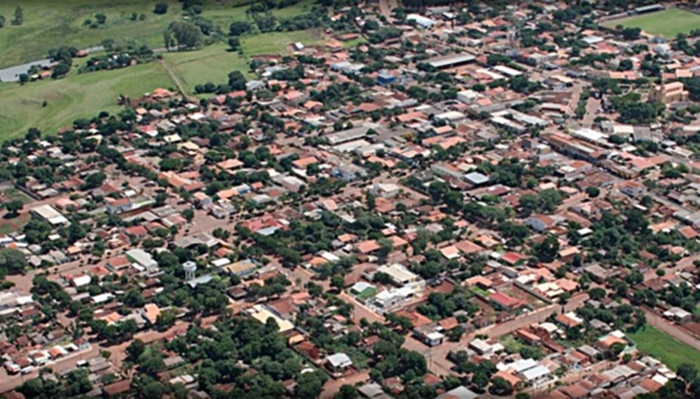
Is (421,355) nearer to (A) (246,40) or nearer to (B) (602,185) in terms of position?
(B) (602,185)

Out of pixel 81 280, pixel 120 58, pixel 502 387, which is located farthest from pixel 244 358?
pixel 120 58

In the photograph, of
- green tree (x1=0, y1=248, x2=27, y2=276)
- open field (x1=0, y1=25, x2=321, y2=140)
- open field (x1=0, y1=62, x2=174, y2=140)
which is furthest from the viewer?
open field (x1=0, y1=25, x2=321, y2=140)

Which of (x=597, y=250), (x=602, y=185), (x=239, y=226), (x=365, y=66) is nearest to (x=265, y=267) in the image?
(x=239, y=226)

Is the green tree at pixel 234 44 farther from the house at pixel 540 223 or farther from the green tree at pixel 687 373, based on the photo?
the green tree at pixel 687 373

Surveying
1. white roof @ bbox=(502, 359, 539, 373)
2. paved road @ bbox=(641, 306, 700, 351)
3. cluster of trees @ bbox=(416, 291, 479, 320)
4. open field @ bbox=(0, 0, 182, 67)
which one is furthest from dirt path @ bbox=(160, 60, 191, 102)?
white roof @ bbox=(502, 359, 539, 373)

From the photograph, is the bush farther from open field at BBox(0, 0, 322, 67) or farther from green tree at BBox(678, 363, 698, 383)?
green tree at BBox(678, 363, 698, 383)
